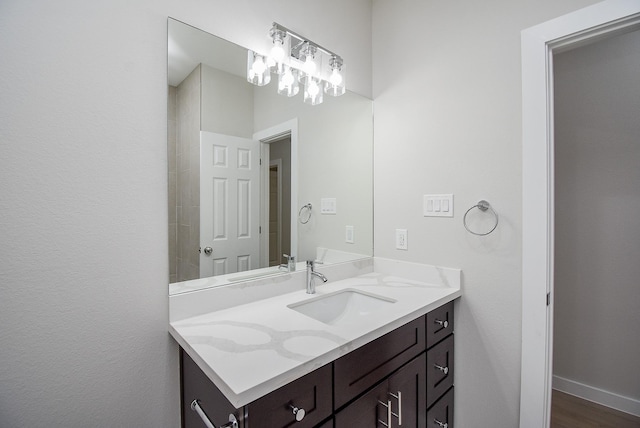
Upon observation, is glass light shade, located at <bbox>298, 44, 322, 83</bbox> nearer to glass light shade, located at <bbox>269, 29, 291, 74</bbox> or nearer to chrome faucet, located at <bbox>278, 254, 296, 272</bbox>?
glass light shade, located at <bbox>269, 29, 291, 74</bbox>

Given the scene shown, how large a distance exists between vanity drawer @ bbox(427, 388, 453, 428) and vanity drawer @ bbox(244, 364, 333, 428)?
29.8 inches

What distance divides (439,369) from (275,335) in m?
0.91

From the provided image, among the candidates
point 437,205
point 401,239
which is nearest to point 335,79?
point 437,205

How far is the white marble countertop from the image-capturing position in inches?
29.2

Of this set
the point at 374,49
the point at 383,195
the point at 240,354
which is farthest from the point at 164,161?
the point at 374,49

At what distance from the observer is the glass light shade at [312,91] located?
60.4 inches

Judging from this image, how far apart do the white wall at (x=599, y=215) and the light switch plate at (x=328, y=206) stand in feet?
5.81

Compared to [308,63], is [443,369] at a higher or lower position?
lower

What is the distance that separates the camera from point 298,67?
1.47 meters

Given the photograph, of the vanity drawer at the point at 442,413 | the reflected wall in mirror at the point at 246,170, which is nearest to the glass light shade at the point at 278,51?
the reflected wall in mirror at the point at 246,170

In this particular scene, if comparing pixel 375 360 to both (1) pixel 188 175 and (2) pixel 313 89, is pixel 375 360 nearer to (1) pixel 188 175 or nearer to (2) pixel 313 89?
(1) pixel 188 175

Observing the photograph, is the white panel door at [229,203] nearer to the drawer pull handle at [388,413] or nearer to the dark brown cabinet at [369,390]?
the dark brown cabinet at [369,390]

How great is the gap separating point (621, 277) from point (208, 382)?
2.59 meters

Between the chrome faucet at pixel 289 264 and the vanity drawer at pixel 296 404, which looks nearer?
the vanity drawer at pixel 296 404
